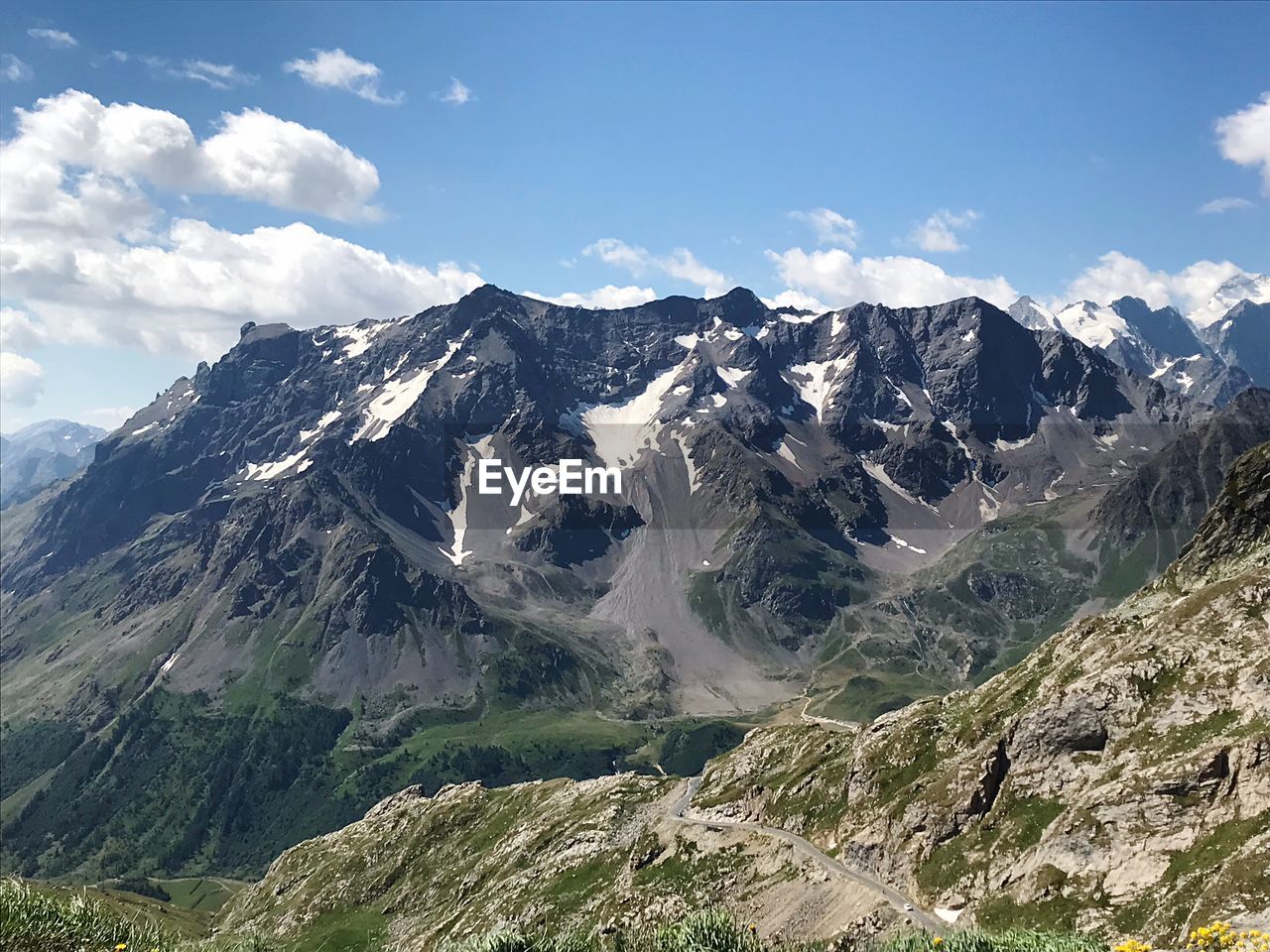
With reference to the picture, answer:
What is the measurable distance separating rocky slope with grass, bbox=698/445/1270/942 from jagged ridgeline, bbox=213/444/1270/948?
0.68 feet

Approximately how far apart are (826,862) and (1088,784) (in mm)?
30075

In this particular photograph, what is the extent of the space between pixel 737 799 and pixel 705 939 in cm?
9237

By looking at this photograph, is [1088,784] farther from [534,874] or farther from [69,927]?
[534,874]

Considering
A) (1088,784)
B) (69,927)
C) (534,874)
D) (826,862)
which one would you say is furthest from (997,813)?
(69,927)

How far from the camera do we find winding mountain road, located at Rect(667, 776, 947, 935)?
75875 mm

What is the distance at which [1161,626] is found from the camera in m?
90.2

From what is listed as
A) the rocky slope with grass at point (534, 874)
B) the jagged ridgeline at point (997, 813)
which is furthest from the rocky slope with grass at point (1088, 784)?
the rocky slope with grass at point (534, 874)

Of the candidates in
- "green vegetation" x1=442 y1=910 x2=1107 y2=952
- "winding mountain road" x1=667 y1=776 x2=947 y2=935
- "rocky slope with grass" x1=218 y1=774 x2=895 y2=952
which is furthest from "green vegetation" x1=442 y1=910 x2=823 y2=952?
"rocky slope with grass" x1=218 y1=774 x2=895 y2=952

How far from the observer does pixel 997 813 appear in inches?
3209

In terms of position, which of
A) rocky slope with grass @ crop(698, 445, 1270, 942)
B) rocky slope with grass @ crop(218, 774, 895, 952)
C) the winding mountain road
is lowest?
rocky slope with grass @ crop(218, 774, 895, 952)

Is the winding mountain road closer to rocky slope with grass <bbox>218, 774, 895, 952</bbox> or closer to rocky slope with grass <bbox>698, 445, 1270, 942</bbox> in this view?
rocky slope with grass <bbox>218, 774, 895, 952</bbox>

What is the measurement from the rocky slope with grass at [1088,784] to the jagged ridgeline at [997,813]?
207 mm

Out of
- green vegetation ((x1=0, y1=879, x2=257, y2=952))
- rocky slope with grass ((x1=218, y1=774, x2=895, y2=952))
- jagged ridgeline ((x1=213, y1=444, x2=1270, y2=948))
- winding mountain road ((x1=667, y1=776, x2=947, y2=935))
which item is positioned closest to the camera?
green vegetation ((x1=0, y1=879, x2=257, y2=952))

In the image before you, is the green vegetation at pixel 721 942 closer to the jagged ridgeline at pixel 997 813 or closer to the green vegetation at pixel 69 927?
the green vegetation at pixel 69 927
